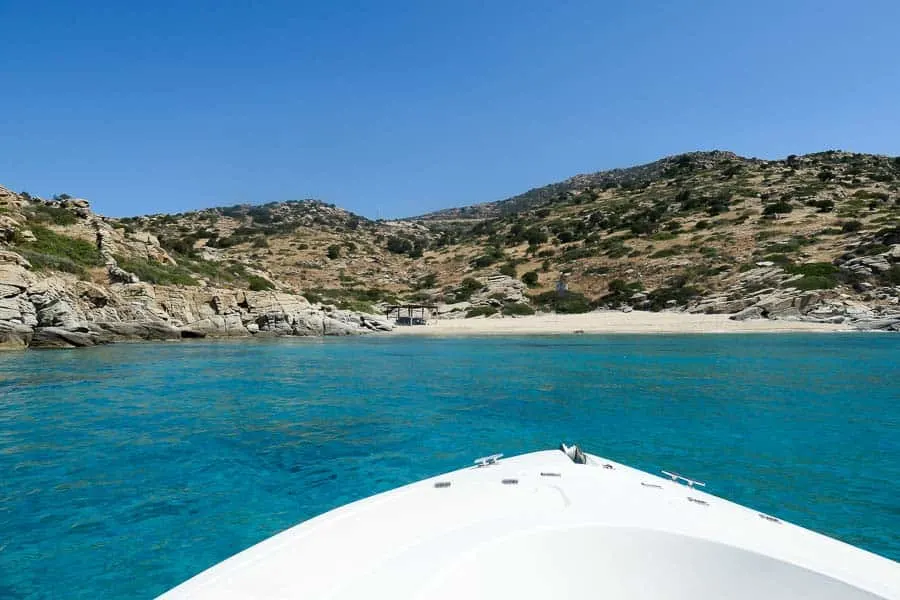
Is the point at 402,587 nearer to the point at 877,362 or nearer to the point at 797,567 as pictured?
the point at 797,567

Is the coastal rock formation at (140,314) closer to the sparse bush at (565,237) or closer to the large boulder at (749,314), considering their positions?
the large boulder at (749,314)

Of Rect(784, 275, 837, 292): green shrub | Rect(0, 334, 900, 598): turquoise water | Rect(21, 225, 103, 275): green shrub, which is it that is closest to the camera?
Rect(0, 334, 900, 598): turquoise water

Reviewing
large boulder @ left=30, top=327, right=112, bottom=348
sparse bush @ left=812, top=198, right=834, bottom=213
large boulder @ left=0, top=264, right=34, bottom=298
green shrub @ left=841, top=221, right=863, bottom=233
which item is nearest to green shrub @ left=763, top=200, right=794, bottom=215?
sparse bush @ left=812, top=198, right=834, bottom=213

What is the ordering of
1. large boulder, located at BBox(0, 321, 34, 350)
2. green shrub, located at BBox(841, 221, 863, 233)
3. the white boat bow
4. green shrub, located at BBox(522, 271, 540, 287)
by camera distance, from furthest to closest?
green shrub, located at BBox(522, 271, 540, 287) → green shrub, located at BBox(841, 221, 863, 233) → large boulder, located at BBox(0, 321, 34, 350) → the white boat bow

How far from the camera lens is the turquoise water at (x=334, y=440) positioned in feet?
13.6

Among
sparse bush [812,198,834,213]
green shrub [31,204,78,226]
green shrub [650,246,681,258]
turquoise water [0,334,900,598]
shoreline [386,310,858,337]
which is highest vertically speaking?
sparse bush [812,198,834,213]

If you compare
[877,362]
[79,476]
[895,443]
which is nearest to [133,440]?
[79,476]

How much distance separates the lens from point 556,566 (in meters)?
2.07

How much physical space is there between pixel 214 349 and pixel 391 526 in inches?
835

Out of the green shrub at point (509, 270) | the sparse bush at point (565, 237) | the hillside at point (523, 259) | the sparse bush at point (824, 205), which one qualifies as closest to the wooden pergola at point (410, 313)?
the hillside at point (523, 259)

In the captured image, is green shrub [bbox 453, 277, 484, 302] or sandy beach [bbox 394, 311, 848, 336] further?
green shrub [bbox 453, 277, 484, 302]

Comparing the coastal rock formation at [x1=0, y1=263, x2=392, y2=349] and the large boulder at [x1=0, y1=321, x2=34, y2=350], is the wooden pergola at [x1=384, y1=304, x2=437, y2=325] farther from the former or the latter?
the large boulder at [x1=0, y1=321, x2=34, y2=350]

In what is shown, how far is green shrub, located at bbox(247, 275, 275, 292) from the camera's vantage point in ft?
112

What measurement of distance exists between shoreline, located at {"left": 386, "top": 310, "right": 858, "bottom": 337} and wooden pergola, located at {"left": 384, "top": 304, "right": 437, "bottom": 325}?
1.22 metres
